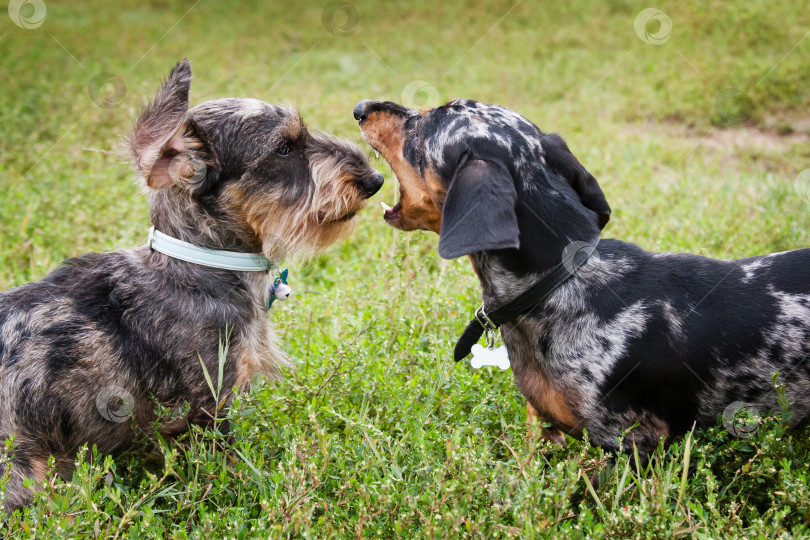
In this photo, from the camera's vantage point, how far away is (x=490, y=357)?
4238 millimetres

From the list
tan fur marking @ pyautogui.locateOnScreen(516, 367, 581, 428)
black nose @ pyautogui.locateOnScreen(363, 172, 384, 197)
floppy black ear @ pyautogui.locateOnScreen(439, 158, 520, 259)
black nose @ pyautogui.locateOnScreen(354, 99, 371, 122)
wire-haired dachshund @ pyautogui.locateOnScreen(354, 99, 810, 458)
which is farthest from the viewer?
black nose @ pyautogui.locateOnScreen(363, 172, 384, 197)

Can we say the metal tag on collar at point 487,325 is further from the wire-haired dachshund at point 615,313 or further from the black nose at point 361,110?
the black nose at point 361,110

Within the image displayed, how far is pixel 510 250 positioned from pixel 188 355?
193cm

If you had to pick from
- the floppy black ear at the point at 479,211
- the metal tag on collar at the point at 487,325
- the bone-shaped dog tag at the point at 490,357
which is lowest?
the bone-shaped dog tag at the point at 490,357

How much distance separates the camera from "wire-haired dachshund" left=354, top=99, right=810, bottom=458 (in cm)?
373

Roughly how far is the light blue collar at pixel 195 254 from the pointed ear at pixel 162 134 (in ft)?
1.09

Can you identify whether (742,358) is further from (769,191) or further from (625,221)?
(769,191)

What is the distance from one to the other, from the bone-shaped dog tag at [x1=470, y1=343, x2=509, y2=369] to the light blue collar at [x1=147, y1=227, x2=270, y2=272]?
153 cm

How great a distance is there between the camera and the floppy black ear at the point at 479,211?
10.9ft

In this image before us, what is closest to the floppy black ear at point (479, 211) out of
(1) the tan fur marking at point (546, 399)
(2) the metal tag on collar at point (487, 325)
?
(2) the metal tag on collar at point (487, 325)

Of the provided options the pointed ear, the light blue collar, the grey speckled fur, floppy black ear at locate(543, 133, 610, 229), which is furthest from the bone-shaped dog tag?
the pointed ear

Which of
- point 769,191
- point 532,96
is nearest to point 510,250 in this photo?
point 769,191

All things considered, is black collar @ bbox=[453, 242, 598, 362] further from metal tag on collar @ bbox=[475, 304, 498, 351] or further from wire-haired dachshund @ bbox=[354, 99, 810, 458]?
metal tag on collar @ bbox=[475, 304, 498, 351]

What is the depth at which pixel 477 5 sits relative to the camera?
2016 centimetres
